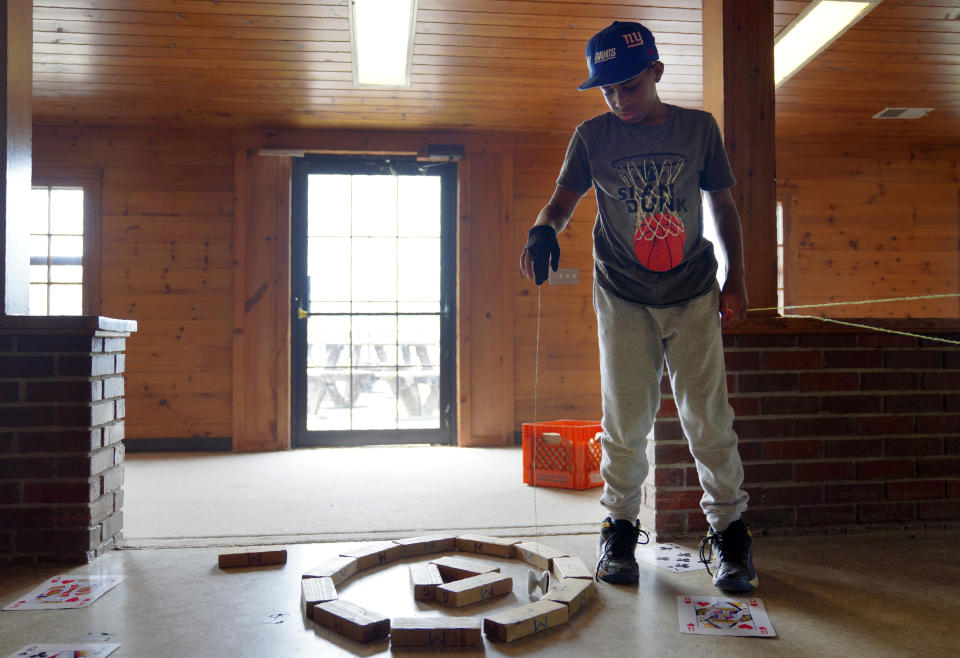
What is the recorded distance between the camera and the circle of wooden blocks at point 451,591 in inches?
58.4

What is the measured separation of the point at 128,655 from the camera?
143 centimetres

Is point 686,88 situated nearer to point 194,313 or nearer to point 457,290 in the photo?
point 457,290

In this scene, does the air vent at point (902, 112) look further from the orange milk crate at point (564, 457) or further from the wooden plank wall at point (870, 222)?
the orange milk crate at point (564, 457)

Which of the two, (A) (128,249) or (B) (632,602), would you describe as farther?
(A) (128,249)

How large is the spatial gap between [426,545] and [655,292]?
1012 millimetres

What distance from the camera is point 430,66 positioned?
380 centimetres

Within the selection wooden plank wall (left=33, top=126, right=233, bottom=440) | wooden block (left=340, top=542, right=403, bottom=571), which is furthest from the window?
wooden block (left=340, top=542, right=403, bottom=571)

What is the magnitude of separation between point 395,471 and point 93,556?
1.76 m

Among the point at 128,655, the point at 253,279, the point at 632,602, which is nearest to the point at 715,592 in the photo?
the point at 632,602

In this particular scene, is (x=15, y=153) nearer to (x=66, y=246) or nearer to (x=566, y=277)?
(x=66, y=246)

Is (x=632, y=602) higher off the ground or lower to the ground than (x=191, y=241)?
lower

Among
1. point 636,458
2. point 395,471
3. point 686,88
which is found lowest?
point 395,471

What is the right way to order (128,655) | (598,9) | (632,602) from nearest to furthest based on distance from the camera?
(128,655)
(632,602)
(598,9)

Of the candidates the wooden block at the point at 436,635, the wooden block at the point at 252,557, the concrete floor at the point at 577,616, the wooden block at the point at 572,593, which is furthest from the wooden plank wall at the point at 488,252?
the wooden block at the point at 436,635
